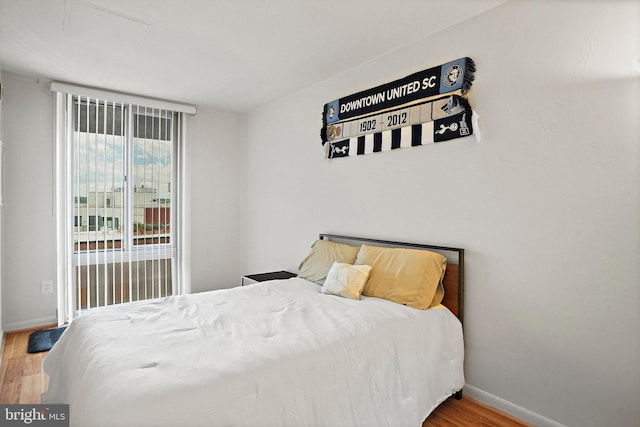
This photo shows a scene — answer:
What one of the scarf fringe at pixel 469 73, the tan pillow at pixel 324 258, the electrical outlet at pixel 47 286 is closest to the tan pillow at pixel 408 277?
the tan pillow at pixel 324 258

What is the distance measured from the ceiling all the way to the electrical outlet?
210 cm

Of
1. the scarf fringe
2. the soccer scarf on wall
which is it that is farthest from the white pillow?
the scarf fringe

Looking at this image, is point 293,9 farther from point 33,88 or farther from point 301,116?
point 33,88

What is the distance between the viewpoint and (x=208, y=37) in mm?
2621

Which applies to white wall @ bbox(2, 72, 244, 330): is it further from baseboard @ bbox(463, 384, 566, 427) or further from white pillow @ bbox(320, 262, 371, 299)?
baseboard @ bbox(463, 384, 566, 427)

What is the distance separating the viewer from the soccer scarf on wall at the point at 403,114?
2.38m

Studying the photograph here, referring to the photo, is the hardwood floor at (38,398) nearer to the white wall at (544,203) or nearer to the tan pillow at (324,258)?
the white wall at (544,203)

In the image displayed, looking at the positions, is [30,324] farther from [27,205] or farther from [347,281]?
[347,281]

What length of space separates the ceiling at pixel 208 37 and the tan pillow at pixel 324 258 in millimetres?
1629

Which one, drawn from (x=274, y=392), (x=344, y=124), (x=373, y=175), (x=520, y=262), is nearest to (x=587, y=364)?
(x=520, y=262)

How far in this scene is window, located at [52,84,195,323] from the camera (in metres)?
3.76

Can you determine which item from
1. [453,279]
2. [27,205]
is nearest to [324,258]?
[453,279]

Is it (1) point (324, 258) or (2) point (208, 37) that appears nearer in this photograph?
(2) point (208, 37)

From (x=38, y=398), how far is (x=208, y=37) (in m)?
2.76
